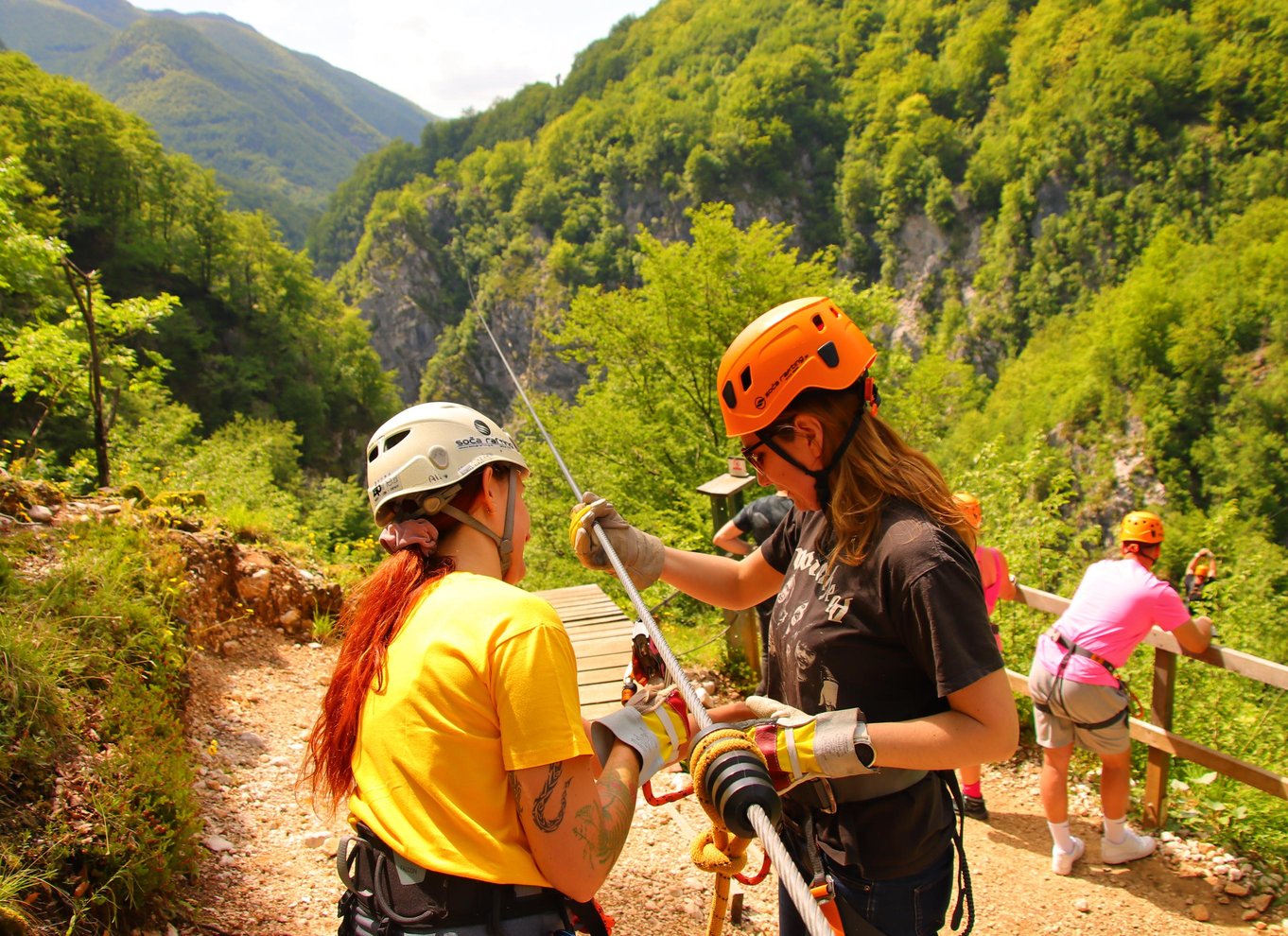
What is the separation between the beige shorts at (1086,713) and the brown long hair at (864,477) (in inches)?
106

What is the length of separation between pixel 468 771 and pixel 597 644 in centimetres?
469

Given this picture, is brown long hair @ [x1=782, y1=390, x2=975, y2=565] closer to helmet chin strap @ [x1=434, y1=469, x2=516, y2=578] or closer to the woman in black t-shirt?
the woman in black t-shirt

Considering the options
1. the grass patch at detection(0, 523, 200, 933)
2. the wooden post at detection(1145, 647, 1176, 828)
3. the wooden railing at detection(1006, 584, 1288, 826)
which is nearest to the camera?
the grass patch at detection(0, 523, 200, 933)

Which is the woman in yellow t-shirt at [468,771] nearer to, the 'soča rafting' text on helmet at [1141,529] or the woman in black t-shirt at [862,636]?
the woman in black t-shirt at [862,636]

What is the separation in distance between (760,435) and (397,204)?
131 meters

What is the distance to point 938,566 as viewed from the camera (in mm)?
1774

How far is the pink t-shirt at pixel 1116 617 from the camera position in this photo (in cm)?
411

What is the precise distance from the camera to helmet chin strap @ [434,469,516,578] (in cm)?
196

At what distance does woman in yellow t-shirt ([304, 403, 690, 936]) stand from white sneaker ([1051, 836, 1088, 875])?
3.93 m

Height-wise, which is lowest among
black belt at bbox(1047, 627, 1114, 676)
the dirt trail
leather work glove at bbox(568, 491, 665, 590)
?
the dirt trail

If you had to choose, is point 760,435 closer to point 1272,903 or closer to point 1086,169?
point 1272,903

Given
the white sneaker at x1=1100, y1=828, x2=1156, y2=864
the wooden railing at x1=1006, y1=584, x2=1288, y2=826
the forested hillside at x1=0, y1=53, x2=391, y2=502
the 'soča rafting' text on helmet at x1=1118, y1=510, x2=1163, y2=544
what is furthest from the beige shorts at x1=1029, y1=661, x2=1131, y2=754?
the forested hillside at x1=0, y1=53, x2=391, y2=502

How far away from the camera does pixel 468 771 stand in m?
1.56

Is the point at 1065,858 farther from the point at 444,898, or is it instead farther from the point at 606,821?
the point at 444,898
